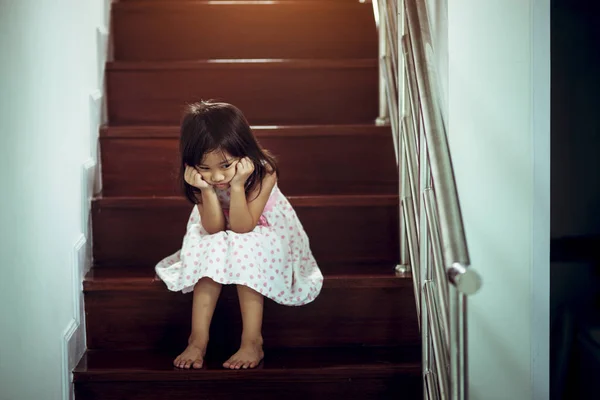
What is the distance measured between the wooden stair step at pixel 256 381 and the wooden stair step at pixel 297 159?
781 mm

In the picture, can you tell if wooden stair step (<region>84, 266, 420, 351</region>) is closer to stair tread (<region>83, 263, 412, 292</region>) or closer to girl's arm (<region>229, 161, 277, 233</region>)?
stair tread (<region>83, 263, 412, 292</region>)

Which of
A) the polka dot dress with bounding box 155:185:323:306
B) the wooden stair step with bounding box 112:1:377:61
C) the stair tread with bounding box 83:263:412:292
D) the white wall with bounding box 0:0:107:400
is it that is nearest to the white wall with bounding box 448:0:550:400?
the stair tread with bounding box 83:263:412:292

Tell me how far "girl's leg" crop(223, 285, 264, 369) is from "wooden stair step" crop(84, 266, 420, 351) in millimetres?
121

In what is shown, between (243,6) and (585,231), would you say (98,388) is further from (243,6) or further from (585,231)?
(243,6)

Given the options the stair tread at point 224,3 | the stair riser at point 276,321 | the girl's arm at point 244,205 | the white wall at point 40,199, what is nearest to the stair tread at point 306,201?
the white wall at point 40,199

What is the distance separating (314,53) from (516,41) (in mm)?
1415

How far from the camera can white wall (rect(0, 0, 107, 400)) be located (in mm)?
1900

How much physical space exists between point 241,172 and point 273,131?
0.51 meters

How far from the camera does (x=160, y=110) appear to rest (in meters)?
3.06

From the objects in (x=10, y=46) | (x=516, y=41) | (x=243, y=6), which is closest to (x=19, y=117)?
(x=10, y=46)

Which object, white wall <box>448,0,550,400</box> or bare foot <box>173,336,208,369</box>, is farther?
bare foot <box>173,336,208,369</box>

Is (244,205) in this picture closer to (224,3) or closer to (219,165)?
(219,165)

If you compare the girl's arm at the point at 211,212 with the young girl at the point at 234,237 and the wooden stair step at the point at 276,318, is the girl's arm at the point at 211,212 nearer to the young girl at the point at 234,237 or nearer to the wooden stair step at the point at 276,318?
the young girl at the point at 234,237

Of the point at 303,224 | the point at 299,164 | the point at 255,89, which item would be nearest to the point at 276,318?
the point at 303,224
